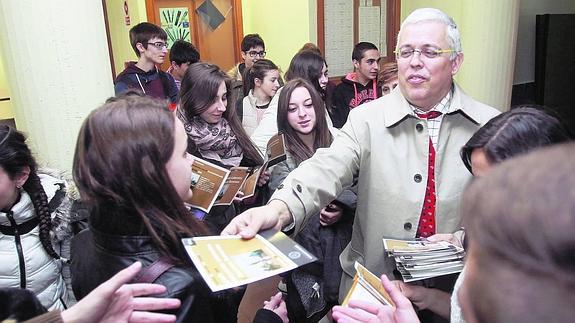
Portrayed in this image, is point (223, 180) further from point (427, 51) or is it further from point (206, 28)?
point (206, 28)

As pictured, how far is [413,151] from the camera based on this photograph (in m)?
1.46

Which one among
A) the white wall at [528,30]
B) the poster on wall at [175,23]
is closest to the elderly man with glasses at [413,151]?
the white wall at [528,30]

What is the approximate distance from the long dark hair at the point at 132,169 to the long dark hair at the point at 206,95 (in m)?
1.73

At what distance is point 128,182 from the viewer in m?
0.96

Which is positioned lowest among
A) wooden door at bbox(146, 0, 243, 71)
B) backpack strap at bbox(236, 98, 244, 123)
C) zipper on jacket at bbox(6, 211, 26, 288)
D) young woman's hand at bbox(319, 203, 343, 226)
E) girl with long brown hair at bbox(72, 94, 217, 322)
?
young woman's hand at bbox(319, 203, 343, 226)

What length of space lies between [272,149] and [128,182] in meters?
1.40

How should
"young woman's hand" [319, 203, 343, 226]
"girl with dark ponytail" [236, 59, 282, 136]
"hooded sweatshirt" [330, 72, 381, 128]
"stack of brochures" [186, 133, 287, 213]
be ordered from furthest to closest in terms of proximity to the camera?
"hooded sweatshirt" [330, 72, 381, 128] → "girl with dark ponytail" [236, 59, 282, 136] → "young woman's hand" [319, 203, 343, 226] → "stack of brochures" [186, 133, 287, 213]

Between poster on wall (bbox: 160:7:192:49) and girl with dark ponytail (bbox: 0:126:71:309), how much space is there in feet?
16.4

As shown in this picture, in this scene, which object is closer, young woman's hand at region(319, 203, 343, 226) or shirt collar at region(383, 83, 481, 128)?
shirt collar at region(383, 83, 481, 128)

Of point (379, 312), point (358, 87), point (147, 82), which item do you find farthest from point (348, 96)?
point (379, 312)

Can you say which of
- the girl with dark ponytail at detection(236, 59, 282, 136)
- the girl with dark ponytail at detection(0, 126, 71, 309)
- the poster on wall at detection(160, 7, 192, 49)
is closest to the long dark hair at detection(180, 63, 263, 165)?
the girl with dark ponytail at detection(236, 59, 282, 136)

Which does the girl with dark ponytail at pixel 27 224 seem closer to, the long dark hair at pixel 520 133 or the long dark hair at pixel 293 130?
the long dark hair at pixel 293 130

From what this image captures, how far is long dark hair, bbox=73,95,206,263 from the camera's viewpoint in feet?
3.16

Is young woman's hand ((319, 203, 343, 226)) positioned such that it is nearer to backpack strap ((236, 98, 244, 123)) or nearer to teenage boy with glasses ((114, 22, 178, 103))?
backpack strap ((236, 98, 244, 123))
